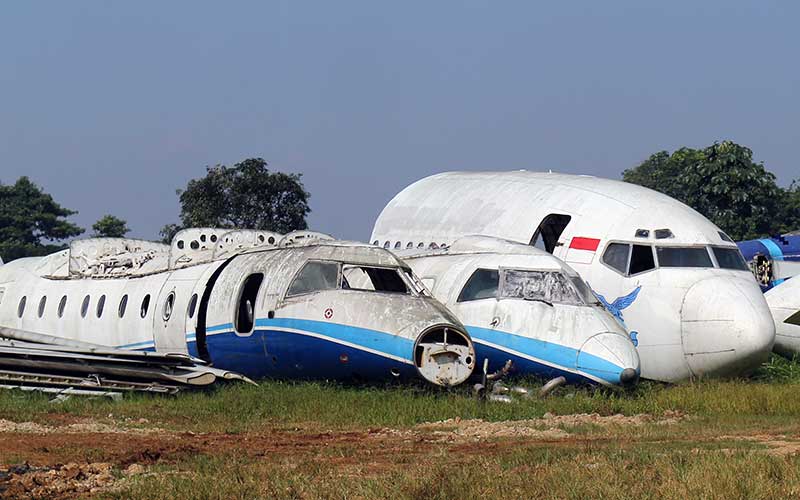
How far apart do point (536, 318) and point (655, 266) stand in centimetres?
366

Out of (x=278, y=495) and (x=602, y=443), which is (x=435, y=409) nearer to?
(x=602, y=443)

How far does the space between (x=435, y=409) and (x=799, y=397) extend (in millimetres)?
6632

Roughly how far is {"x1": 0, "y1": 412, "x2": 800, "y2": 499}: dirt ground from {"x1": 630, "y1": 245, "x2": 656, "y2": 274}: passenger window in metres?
5.34

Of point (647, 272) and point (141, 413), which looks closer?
point (141, 413)

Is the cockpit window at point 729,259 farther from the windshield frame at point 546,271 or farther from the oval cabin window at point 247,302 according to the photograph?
the oval cabin window at point 247,302

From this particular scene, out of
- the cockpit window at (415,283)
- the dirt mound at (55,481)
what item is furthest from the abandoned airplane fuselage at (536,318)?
the dirt mound at (55,481)

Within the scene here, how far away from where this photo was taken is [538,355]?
830 inches

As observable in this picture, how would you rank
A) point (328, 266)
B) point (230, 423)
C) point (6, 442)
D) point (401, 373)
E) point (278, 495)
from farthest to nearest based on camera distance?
point (328, 266) < point (401, 373) < point (230, 423) < point (6, 442) < point (278, 495)

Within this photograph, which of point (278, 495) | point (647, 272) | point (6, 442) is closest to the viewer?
point (278, 495)

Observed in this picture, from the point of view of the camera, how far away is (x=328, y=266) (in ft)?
71.7

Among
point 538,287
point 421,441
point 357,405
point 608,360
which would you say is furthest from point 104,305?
point 421,441

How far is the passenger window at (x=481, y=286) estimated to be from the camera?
2231cm

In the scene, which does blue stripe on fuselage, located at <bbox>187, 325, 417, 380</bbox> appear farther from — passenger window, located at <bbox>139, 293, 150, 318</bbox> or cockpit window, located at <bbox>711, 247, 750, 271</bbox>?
cockpit window, located at <bbox>711, 247, 750, 271</bbox>

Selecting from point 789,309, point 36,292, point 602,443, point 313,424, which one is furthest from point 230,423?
point 789,309
